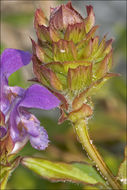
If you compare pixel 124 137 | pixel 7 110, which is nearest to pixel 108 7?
pixel 124 137

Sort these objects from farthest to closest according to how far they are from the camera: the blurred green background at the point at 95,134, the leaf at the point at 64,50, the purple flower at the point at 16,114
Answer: the blurred green background at the point at 95,134 → the purple flower at the point at 16,114 → the leaf at the point at 64,50

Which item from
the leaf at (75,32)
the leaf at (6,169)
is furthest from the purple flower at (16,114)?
the leaf at (75,32)

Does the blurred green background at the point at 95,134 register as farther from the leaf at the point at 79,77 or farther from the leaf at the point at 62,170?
the leaf at the point at 79,77

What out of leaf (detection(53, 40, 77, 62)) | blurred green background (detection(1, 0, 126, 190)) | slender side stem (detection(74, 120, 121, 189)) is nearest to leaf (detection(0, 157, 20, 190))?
slender side stem (detection(74, 120, 121, 189))

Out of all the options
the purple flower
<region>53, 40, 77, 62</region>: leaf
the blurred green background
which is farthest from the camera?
the blurred green background

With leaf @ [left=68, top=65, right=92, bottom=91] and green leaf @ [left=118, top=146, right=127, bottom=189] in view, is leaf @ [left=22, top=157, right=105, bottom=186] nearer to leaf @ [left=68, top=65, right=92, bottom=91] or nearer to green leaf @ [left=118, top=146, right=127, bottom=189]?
green leaf @ [left=118, top=146, right=127, bottom=189]

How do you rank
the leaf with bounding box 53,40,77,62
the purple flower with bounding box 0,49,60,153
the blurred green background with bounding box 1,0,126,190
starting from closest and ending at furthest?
the leaf with bounding box 53,40,77,62, the purple flower with bounding box 0,49,60,153, the blurred green background with bounding box 1,0,126,190

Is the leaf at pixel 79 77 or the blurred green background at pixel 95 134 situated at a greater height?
the leaf at pixel 79 77
